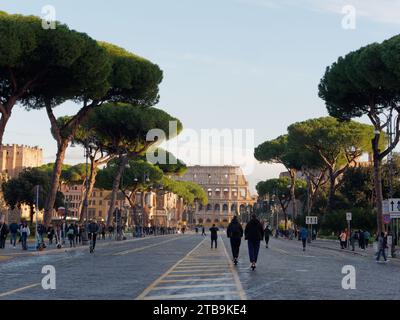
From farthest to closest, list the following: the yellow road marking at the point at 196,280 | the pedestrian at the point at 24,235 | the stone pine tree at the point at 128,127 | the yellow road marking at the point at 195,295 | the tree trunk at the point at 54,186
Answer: the stone pine tree at the point at 128,127 < the tree trunk at the point at 54,186 < the pedestrian at the point at 24,235 < the yellow road marking at the point at 196,280 < the yellow road marking at the point at 195,295

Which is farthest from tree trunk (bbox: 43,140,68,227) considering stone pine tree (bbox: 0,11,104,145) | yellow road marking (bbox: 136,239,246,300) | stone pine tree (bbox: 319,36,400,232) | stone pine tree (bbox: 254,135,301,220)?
stone pine tree (bbox: 254,135,301,220)

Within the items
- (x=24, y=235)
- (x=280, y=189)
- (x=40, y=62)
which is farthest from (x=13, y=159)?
(x=40, y=62)

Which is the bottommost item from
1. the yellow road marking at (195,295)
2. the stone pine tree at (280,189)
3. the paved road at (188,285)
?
the paved road at (188,285)

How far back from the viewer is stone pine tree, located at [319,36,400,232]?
3953 cm

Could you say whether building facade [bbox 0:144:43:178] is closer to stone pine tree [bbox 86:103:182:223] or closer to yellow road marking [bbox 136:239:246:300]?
stone pine tree [bbox 86:103:182:223]

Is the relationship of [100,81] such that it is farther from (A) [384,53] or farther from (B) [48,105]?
(A) [384,53]

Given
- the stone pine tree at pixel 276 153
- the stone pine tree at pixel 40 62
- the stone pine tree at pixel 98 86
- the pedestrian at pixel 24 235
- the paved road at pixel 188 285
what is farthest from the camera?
the stone pine tree at pixel 276 153

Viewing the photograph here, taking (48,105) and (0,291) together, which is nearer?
(0,291)

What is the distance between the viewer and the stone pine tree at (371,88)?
1556 inches

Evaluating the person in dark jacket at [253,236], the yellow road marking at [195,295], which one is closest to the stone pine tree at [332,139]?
the person in dark jacket at [253,236]

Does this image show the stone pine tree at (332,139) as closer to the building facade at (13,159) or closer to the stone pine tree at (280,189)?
the stone pine tree at (280,189)
